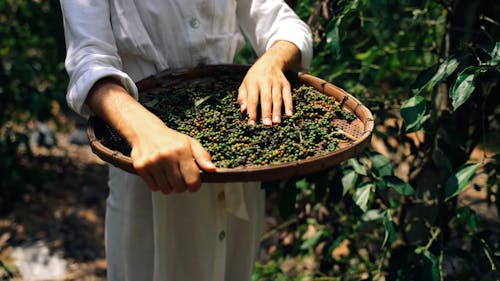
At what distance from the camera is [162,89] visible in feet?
3.97

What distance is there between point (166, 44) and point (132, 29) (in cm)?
9

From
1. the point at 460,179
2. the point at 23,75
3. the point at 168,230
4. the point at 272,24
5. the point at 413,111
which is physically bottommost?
the point at 23,75

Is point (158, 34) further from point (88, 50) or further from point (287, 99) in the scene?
point (287, 99)

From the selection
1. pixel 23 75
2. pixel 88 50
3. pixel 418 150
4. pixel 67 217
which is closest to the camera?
pixel 88 50

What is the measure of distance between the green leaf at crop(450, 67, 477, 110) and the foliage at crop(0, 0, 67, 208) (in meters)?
1.66

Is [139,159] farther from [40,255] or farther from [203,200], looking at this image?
[40,255]

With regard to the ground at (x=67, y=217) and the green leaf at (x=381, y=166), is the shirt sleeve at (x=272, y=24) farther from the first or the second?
the ground at (x=67, y=217)

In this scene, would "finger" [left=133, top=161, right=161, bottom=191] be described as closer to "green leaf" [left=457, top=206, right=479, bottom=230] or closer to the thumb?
the thumb

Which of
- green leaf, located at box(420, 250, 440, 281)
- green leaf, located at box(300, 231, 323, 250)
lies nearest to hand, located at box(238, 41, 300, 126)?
green leaf, located at box(420, 250, 440, 281)

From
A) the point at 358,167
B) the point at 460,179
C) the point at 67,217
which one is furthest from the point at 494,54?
the point at 67,217

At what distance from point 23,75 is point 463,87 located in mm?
1834

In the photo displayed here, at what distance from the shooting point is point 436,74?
1.28 metres

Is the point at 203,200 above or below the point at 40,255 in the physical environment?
above

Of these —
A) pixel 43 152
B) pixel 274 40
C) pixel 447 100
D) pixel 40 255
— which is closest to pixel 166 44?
pixel 274 40
